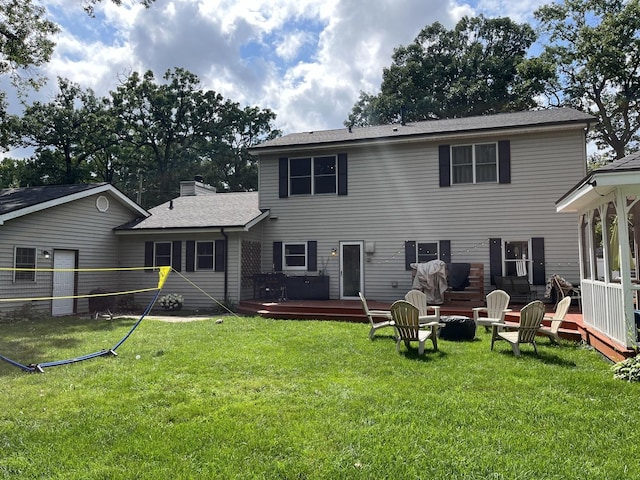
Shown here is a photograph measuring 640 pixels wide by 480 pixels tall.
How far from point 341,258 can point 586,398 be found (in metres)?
9.46

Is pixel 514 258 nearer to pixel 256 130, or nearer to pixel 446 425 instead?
pixel 446 425

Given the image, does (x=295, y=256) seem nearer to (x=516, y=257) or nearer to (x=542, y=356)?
(x=516, y=257)

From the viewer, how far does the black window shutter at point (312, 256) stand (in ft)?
45.9

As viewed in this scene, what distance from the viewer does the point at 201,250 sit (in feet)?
47.7

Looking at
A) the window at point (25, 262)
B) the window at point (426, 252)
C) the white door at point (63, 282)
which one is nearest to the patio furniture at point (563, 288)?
the window at point (426, 252)

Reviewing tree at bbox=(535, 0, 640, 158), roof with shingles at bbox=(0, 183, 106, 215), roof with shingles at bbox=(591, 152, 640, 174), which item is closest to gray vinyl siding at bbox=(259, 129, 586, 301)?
roof with shingles at bbox=(0, 183, 106, 215)

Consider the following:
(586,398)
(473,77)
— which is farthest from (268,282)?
(473,77)

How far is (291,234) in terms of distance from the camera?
47.2 ft

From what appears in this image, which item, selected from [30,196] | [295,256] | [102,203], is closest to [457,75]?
[295,256]

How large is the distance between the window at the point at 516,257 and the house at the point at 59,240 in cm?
1256

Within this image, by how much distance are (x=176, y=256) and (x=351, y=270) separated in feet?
20.1

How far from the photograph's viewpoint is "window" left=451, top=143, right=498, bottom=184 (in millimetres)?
12617

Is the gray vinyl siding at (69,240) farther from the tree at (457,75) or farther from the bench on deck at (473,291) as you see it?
the tree at (457,75)

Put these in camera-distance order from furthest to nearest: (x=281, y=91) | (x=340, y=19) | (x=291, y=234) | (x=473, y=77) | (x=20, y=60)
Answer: (x=473, y=77) → (x=281, y=91) → (x=20, y=60) → (x=291, y=234) → (x=340, y=19)
